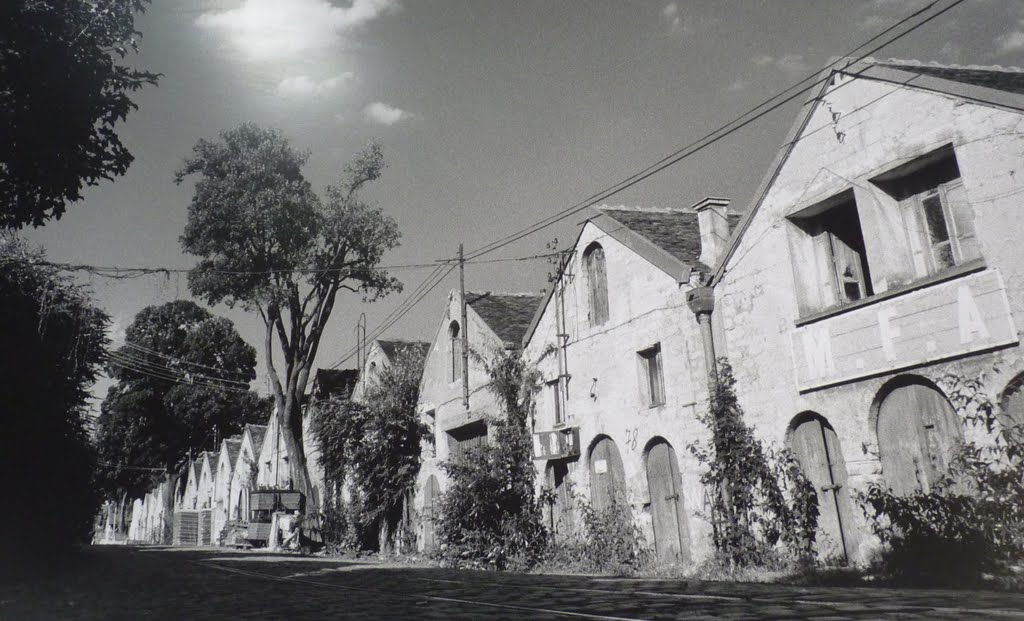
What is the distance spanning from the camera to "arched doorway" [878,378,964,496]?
32.2ft

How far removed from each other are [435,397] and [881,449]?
15.9 metres

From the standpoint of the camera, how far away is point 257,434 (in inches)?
1891

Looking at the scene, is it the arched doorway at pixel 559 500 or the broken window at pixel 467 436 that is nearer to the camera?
the arched doorway at pixel 559 500

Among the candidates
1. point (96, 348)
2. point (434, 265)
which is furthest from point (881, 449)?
point (96, 348)

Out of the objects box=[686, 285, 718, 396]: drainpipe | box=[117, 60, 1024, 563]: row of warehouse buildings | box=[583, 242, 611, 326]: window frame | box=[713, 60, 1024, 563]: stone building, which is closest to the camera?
box=[713, 60, 1024, 563]: stone building

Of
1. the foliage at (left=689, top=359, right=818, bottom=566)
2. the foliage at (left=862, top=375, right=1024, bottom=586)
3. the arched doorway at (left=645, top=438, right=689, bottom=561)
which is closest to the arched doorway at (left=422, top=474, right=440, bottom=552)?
the arched doorway at (left=645, top=438, right=689, bottom=561)

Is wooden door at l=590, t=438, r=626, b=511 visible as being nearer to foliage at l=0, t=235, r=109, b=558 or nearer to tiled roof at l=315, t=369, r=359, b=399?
foliage at l=0, t=235, r=109, b=558

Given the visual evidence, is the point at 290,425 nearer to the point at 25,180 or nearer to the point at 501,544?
the point at 501,544

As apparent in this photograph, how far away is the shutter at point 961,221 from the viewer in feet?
32.3

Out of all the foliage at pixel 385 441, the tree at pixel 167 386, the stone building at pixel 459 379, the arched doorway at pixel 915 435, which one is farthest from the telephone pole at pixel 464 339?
the tree at pixel 167 386

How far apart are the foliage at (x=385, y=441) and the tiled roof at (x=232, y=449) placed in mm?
28146

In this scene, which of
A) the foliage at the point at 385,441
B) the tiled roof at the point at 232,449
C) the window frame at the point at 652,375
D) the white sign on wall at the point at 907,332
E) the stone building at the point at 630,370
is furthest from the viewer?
the tiled roof at the point at 232,449

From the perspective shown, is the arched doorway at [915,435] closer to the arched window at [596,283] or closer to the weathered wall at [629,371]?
the weathered wall at [629,371]

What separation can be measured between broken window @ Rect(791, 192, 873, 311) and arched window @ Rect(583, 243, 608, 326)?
5.51 meters
